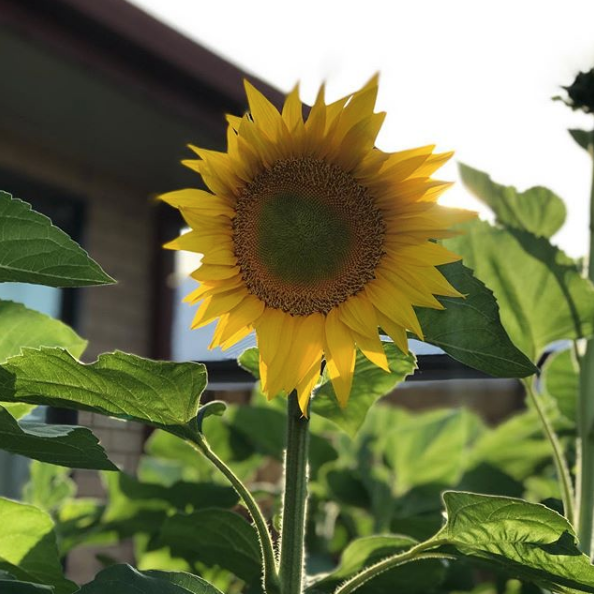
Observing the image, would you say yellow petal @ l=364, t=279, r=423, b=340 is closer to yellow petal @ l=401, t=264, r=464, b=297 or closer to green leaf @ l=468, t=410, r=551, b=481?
yellow petal @ l=401, t=264, r=464, b=297

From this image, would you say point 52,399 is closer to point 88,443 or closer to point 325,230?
point 88,443

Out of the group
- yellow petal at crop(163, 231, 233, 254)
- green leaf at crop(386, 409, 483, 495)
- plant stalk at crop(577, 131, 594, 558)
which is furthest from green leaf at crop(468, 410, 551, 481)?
yellow petal at crop(163, 231, 233, 254)

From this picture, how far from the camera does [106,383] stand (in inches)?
22.2

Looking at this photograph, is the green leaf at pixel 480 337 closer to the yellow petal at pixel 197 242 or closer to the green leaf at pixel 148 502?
the yellow petal at pixel 197 242

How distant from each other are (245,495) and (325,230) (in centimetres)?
18

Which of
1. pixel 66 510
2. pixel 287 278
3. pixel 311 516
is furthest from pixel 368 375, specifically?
pixel 311 516

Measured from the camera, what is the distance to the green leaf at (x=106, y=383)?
1.82 ft

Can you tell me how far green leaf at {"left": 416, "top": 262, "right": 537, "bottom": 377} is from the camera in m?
0.58

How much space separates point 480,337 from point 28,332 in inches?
13.2

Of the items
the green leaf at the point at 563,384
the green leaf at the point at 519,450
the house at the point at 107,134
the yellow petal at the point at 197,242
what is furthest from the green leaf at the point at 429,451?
the house at the point at 107,134

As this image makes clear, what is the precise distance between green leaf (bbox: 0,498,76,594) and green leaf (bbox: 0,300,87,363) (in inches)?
4.6

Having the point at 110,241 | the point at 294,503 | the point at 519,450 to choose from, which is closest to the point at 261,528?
the point at 294,503

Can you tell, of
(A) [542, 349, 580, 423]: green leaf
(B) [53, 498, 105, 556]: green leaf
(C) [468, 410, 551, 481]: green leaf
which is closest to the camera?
(A) [542, 349, 580, 423]: green leaf

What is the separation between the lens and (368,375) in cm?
70
